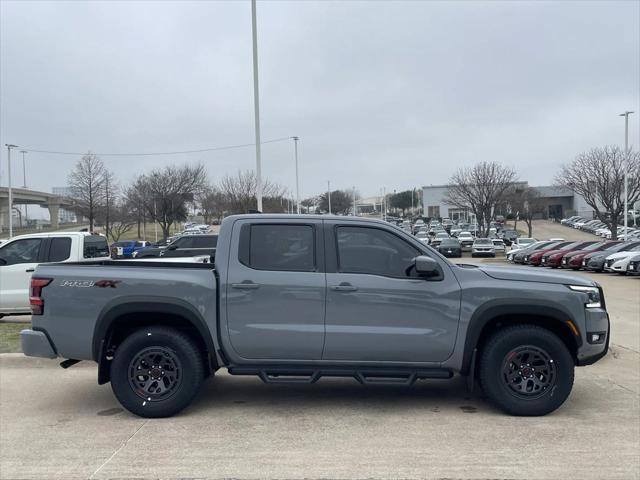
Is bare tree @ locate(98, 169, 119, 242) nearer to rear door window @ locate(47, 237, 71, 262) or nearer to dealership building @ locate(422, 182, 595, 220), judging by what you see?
rear door window @ locate(47, 237, 71, 262)

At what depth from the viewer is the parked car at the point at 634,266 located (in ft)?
76.1

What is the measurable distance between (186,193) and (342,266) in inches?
1789

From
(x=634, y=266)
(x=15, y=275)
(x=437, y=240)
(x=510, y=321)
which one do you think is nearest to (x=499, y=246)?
(x=437, y=240)

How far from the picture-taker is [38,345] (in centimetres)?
544

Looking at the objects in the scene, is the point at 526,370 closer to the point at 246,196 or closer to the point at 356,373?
the point at 356,373

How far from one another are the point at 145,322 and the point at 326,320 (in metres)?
1.80

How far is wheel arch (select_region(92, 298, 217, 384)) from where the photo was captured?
5.32 m

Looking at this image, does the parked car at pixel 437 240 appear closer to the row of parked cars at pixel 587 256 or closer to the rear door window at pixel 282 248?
the row of parked cars at pixel 587 256

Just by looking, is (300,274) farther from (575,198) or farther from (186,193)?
(575,198)

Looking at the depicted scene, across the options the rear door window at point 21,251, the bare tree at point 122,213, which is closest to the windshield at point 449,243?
the bare tree at point 122,213

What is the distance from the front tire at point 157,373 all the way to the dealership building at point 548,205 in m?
87.1

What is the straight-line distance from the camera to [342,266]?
17.9 feet

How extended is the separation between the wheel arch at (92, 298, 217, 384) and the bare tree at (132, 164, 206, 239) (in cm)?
4414

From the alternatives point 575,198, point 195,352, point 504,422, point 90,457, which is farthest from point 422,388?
point 575,198
